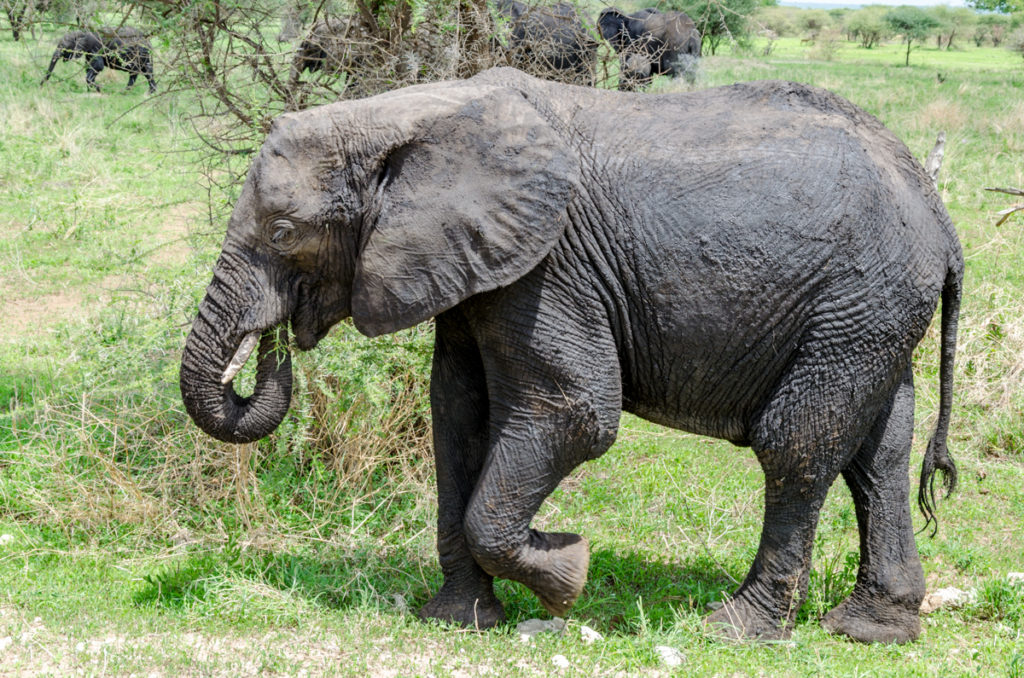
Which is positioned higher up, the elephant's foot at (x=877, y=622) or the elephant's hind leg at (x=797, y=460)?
the elephant's hind leg at (x=797, y=460)

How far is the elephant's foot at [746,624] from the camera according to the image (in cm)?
472

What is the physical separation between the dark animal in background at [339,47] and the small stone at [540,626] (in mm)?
3516

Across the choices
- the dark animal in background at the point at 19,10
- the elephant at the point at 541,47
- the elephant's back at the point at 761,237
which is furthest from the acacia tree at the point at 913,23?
the elephant's back at the point at 761,237

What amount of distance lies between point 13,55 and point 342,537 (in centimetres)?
1771

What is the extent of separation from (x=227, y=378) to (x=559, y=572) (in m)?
1.53

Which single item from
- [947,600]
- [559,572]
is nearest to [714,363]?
[559,572]

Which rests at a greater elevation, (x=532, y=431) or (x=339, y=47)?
(x=339, y=47)

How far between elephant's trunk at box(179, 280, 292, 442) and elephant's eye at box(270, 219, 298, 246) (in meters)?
0.34

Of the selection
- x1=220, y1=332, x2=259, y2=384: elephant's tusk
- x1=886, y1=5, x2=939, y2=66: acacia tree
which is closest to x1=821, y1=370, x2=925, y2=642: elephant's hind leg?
x1=220, y1=332, x2=259, y2=384: elephant's tusk

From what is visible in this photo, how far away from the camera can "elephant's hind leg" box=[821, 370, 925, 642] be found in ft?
15.9

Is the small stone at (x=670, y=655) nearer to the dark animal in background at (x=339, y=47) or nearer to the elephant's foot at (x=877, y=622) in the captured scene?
the elephant's foot at (x=877, y=622)

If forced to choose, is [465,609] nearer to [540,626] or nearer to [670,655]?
[540,626]

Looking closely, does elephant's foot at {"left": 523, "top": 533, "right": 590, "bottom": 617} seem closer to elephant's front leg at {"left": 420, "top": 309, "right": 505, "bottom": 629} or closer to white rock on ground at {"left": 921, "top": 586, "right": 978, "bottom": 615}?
elephant's front leg at {"left": 420, "top": 309, "right": 505, "bottom": 629}

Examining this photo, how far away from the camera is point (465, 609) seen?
482 centimetres
